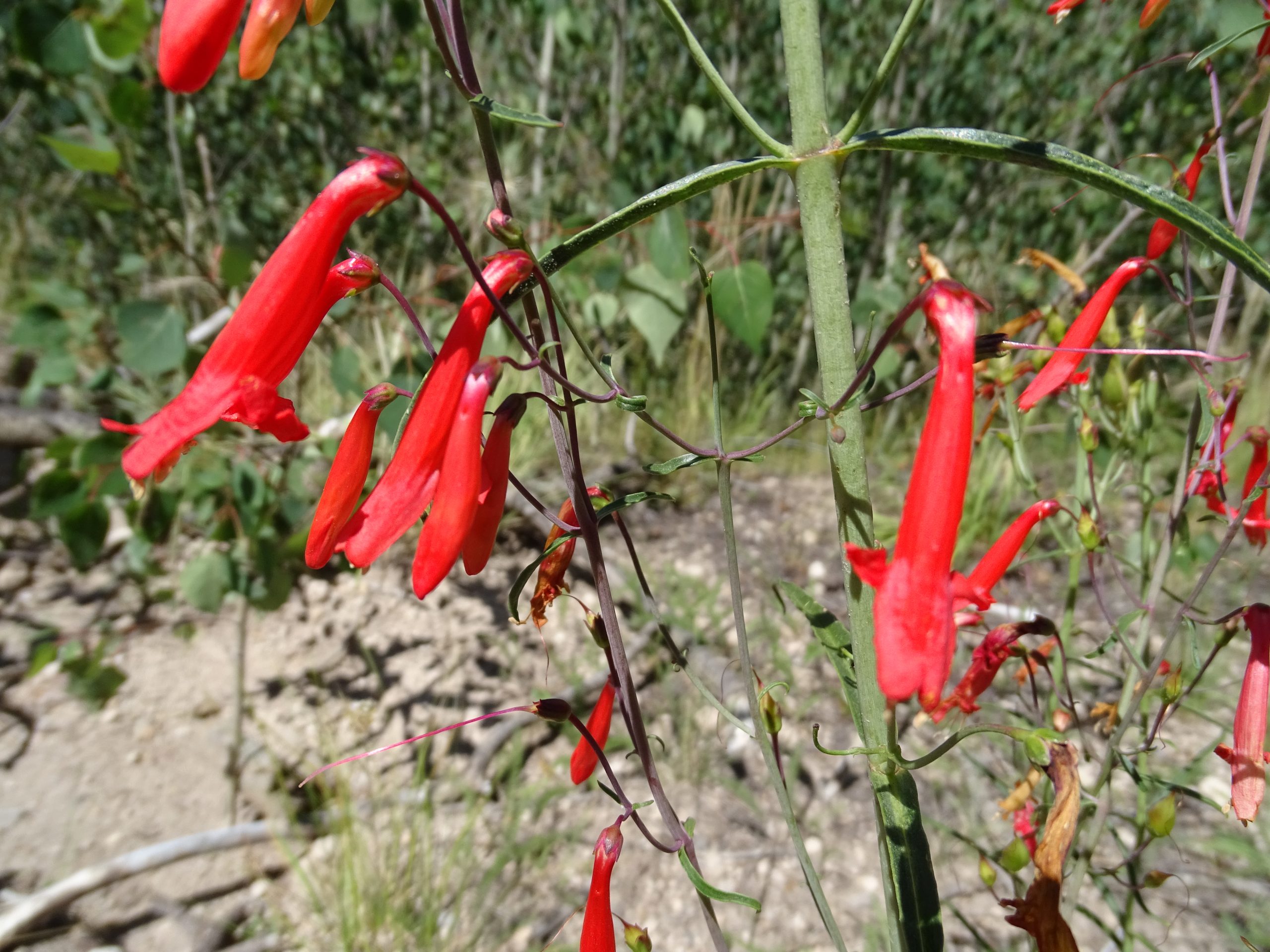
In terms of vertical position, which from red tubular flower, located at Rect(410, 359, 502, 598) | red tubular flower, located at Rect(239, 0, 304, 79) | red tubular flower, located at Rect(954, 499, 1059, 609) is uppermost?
red tubular flower, located at Rect(239, 0, 304, 79)

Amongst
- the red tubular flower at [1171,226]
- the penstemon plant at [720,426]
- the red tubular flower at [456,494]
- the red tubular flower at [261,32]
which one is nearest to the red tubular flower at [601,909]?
the penstemon plant at [720,426]

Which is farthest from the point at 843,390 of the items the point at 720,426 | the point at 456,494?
the point at 456,494

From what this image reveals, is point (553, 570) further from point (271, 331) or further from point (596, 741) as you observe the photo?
point (271, 331)

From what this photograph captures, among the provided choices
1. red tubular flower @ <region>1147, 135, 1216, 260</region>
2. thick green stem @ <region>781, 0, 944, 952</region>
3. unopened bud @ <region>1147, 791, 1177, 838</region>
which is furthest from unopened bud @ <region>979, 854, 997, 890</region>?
red tubular flower @ <region>1147, 135, 1216, 260</region>

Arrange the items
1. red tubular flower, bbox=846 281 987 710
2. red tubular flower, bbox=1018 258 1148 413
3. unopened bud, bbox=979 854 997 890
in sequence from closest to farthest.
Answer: red tubular flower, bbox=846 281 987 710 < red tubular flower, bbox=1018 258 1148 413 < unopened bud, bbox=979 854 997 890

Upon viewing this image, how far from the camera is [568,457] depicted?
452mm

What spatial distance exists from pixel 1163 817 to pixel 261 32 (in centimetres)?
85

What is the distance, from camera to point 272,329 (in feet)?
1.24

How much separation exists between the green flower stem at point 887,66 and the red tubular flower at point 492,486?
22 centimetres

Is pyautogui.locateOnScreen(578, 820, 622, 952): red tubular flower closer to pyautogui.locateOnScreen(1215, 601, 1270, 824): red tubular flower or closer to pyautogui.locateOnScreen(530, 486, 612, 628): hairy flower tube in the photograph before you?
pyautogui.locateOnScreen(530, 486, 612, 628): hairy flower tube

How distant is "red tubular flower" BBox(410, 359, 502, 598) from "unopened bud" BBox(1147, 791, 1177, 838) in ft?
2.12

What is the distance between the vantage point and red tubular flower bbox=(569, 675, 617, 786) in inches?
22.5

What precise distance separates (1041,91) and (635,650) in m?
2.83

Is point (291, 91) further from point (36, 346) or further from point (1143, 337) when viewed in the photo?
→ point (1143, 337)
